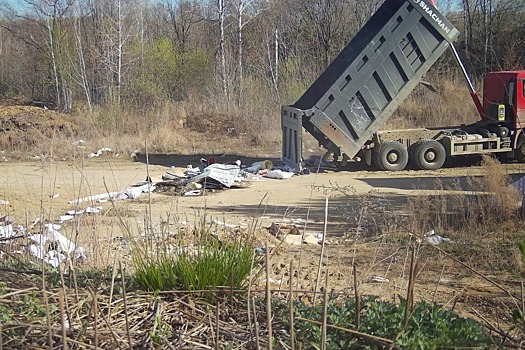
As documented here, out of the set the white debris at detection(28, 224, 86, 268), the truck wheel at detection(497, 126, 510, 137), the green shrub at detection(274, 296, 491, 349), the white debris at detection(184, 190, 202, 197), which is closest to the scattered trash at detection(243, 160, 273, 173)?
the white debris at detection(184, 190, 202, 197)

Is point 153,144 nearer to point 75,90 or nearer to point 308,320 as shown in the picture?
point 75,90

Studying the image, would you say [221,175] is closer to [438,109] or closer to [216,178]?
[216,178]

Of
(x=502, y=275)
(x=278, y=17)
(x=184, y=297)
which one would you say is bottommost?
(x=502, y=275)

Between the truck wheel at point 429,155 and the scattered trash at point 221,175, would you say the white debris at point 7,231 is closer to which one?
the scattered trash at point 221,175

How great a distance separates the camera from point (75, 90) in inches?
1117

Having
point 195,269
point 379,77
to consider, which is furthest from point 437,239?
point 379,77

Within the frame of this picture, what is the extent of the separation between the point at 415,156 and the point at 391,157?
0.56 metres

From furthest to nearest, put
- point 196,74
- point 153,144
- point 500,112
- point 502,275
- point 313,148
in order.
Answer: point 196,74 → point 153,144 → point 313,148 → point 500,112 → point 502,275

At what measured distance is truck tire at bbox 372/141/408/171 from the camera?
15.5 meters

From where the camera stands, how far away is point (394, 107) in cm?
1495

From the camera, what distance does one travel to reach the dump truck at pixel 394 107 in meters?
14.6

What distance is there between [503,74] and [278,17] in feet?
56.3

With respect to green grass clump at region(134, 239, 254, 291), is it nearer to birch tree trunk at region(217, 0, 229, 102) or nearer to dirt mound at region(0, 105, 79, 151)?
dirt mound at region(0, 105, 79, 151)

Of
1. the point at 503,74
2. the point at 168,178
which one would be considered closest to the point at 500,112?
the point at 503,74
